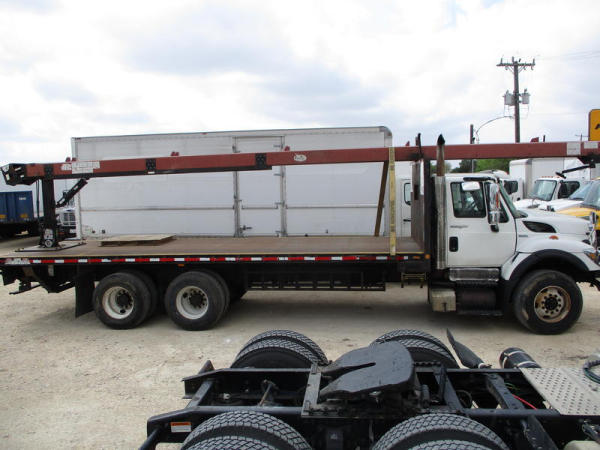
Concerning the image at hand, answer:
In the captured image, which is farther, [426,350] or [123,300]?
[123,300]

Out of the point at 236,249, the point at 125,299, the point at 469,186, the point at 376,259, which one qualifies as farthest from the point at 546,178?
the point at 125,299

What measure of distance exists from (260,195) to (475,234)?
5.62 meters

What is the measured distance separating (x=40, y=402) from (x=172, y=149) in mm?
7765

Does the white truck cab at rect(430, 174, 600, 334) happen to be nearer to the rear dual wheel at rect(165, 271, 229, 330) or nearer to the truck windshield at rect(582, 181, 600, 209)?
the rear dual wheel at rect(165, 271, 229, 330)

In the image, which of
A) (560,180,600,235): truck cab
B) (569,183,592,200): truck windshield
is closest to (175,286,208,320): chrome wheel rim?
(560,180,600,235): truck cab

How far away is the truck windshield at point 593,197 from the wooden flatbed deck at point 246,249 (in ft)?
17.0

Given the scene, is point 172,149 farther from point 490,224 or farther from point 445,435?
point 445,435

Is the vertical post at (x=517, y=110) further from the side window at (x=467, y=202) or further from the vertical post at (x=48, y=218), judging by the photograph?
the vertical post at (x=48, y=218)

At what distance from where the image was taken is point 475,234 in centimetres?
688

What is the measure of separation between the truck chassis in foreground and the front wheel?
11.4ft

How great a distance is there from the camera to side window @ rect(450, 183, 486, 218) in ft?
22.7

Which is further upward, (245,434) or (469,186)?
(469,186)

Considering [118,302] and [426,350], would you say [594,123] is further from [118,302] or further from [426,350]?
[118,302]

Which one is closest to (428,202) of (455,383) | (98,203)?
(455,383)
